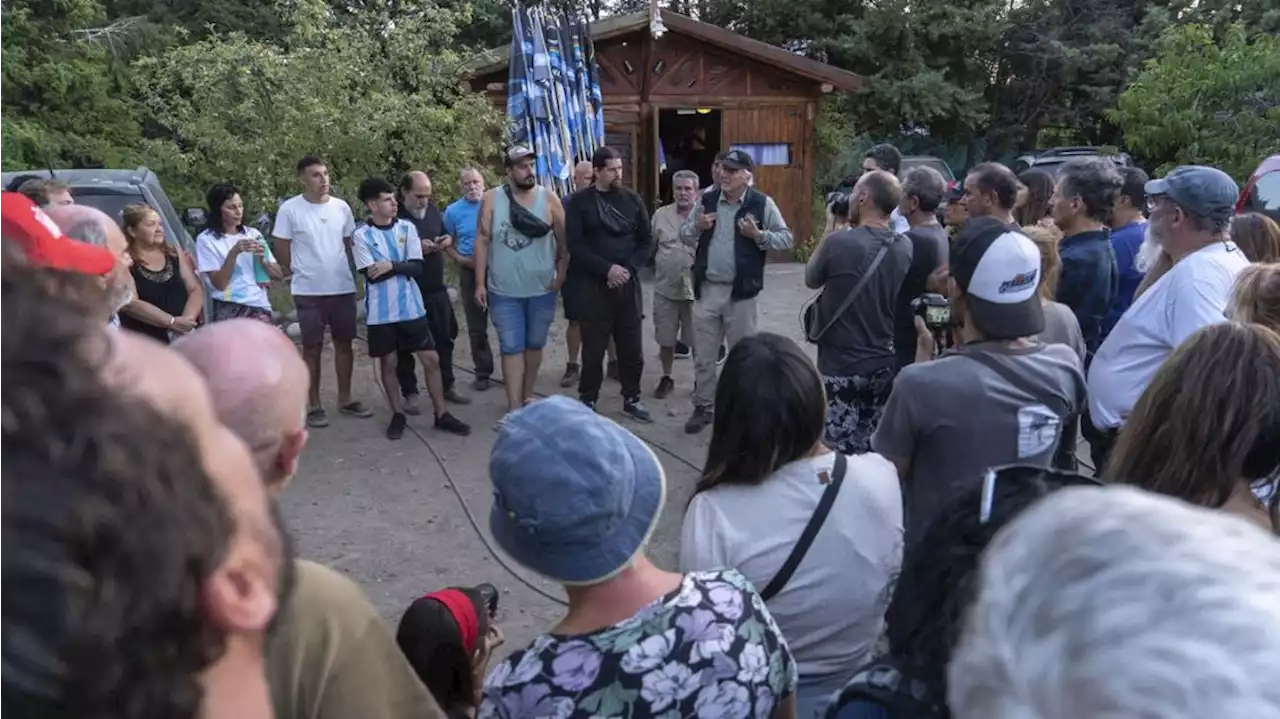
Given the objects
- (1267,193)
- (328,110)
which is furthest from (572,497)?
(328,110)

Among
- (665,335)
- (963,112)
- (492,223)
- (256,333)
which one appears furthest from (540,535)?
(963,112)

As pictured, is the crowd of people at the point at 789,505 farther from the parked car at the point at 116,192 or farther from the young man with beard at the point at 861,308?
the parked car at the point at 116,192

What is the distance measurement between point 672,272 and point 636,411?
122cm

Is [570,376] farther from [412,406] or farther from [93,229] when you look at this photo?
[93,229]

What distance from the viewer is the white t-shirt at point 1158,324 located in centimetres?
352

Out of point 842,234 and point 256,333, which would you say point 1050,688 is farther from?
point 842,234

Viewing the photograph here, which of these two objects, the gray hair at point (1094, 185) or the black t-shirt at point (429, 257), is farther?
the black t-shirt at point (429, 257)

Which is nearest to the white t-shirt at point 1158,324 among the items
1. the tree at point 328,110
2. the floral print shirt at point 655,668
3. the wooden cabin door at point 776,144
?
the floral print shirt at point 655,668

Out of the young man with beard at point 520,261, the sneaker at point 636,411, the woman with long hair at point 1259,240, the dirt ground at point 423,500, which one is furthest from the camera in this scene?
the sneaker at point 636,411

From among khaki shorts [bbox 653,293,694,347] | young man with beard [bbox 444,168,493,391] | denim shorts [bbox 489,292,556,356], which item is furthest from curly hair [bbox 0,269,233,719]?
khaki shorts [bbox 653,293,694,347]

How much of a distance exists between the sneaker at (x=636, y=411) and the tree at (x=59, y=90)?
34.0 ft

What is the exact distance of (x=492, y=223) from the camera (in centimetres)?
684

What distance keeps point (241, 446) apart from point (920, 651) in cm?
98

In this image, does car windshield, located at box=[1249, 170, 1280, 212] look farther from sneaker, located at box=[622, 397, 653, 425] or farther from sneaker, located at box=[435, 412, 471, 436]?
sneaker, located at box=[435, 412, 471, 436]
